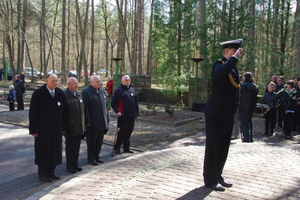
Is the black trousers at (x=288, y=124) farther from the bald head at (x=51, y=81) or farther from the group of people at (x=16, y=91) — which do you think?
the group of people at (x=16, y=91)

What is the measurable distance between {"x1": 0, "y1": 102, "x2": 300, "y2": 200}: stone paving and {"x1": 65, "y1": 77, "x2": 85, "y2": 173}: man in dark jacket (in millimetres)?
263

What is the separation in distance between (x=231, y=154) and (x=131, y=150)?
8.71 feet

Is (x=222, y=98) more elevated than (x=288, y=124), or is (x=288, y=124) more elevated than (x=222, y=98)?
(x=222, y=98)

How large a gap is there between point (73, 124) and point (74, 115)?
0.56ft

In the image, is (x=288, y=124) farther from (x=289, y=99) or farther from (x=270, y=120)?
(x=289, y=99)

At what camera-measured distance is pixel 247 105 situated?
27.0 ft

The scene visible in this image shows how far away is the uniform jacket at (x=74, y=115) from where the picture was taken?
574 centimetres

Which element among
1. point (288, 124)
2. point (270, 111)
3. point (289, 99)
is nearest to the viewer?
point (288, 124)

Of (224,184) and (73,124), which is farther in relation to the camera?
(73,124)

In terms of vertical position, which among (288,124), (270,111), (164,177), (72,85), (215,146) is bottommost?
(164,177)

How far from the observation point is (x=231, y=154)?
619 cm

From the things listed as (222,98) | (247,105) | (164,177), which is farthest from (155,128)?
(222,98)

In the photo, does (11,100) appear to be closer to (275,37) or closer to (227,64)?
(227,64)

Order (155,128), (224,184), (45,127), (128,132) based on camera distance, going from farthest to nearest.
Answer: (155,128) → (128,132) → (45,127) → (224,184)
